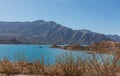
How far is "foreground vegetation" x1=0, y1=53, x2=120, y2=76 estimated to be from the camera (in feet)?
22.2

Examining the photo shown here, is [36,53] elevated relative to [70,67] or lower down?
lower down

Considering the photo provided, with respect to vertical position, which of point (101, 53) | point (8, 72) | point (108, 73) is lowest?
point (8, 72)

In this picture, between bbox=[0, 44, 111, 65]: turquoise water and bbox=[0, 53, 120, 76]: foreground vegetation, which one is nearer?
bbox=[0, 53, 120, 76]: foreground vegetation

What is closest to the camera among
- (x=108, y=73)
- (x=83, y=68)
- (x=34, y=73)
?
(x=108, y=73)

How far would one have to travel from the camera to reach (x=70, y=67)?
7.58 m

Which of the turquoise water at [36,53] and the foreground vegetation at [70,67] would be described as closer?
the foreground vegetation at [70,67]

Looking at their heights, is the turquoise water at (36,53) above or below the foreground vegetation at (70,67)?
below

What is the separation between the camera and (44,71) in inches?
318

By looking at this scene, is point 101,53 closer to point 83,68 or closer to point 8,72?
point 83,68

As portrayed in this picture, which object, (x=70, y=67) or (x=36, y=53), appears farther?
(x=36, y=53)

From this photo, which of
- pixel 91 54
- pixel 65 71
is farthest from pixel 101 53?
pixel 65 71

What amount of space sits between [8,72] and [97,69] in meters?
3.19

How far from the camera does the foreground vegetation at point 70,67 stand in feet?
22.2

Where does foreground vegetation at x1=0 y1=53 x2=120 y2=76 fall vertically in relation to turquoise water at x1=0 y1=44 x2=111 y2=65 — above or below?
above
